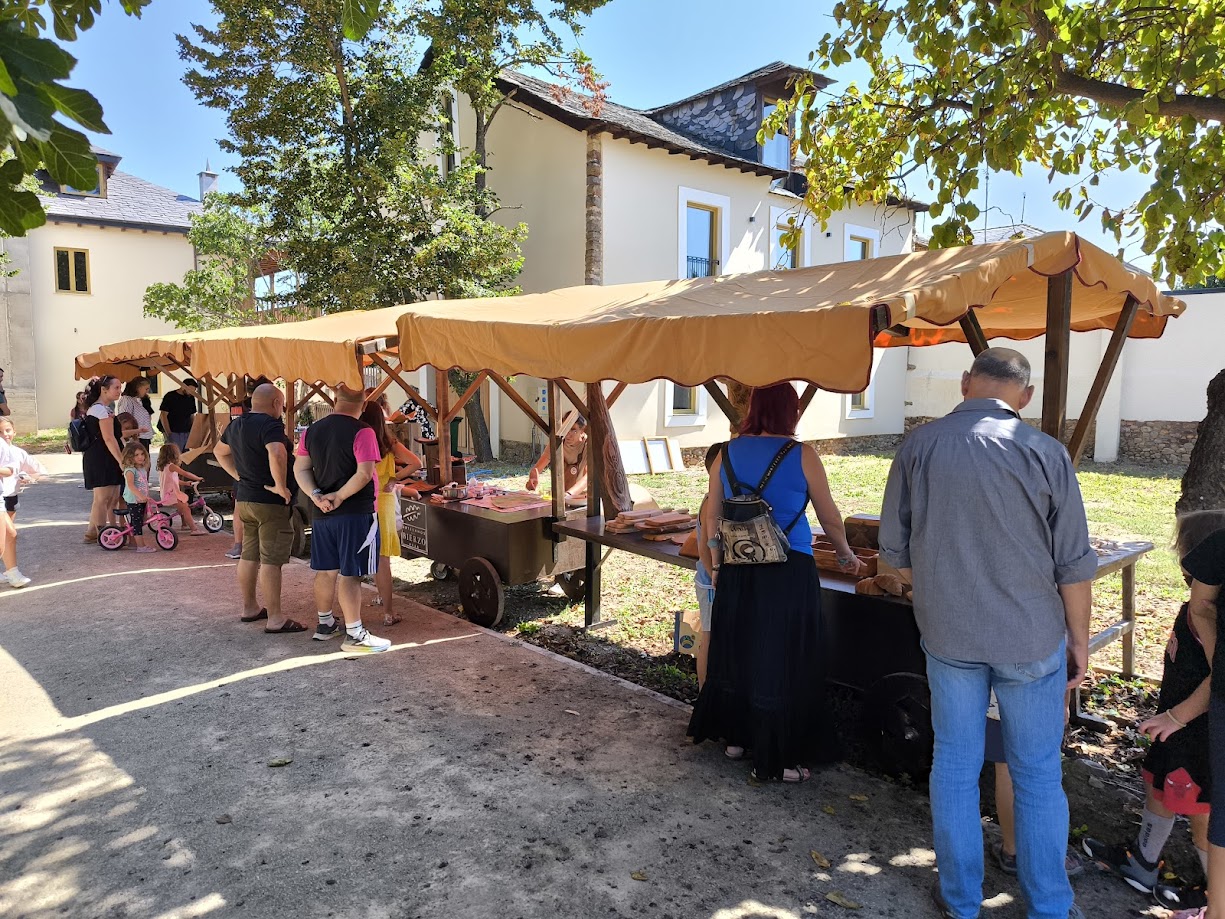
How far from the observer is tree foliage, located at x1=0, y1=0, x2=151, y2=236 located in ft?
4.99

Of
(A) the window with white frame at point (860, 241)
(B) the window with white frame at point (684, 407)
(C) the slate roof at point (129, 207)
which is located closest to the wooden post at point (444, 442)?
(B) the window with white frame at point (684, 407)

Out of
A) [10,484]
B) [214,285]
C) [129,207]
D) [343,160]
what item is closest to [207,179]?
[129,207]

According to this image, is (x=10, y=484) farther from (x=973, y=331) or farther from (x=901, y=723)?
(x=973, y=331)

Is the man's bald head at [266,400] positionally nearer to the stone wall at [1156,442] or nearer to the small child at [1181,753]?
the small child at [1181,753]

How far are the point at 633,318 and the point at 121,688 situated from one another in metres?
3.88

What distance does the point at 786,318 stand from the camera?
3375 mm

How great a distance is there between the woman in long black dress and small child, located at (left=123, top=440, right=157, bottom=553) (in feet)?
0.45

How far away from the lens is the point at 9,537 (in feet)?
23.3

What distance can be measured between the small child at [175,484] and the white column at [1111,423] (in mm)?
17170

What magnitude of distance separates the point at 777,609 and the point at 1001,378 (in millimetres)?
1454

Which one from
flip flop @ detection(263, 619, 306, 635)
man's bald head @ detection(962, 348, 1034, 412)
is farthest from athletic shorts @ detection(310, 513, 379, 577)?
man's bald head @ detection(962, 348, 1034, 412)

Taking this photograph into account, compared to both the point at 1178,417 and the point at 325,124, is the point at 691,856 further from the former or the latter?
the point at 1178,417

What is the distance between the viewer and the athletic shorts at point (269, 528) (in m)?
5.86

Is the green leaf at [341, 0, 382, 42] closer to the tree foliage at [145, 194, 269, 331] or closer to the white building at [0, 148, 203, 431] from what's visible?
the tree foliage at [145, 194, 269, 331]
